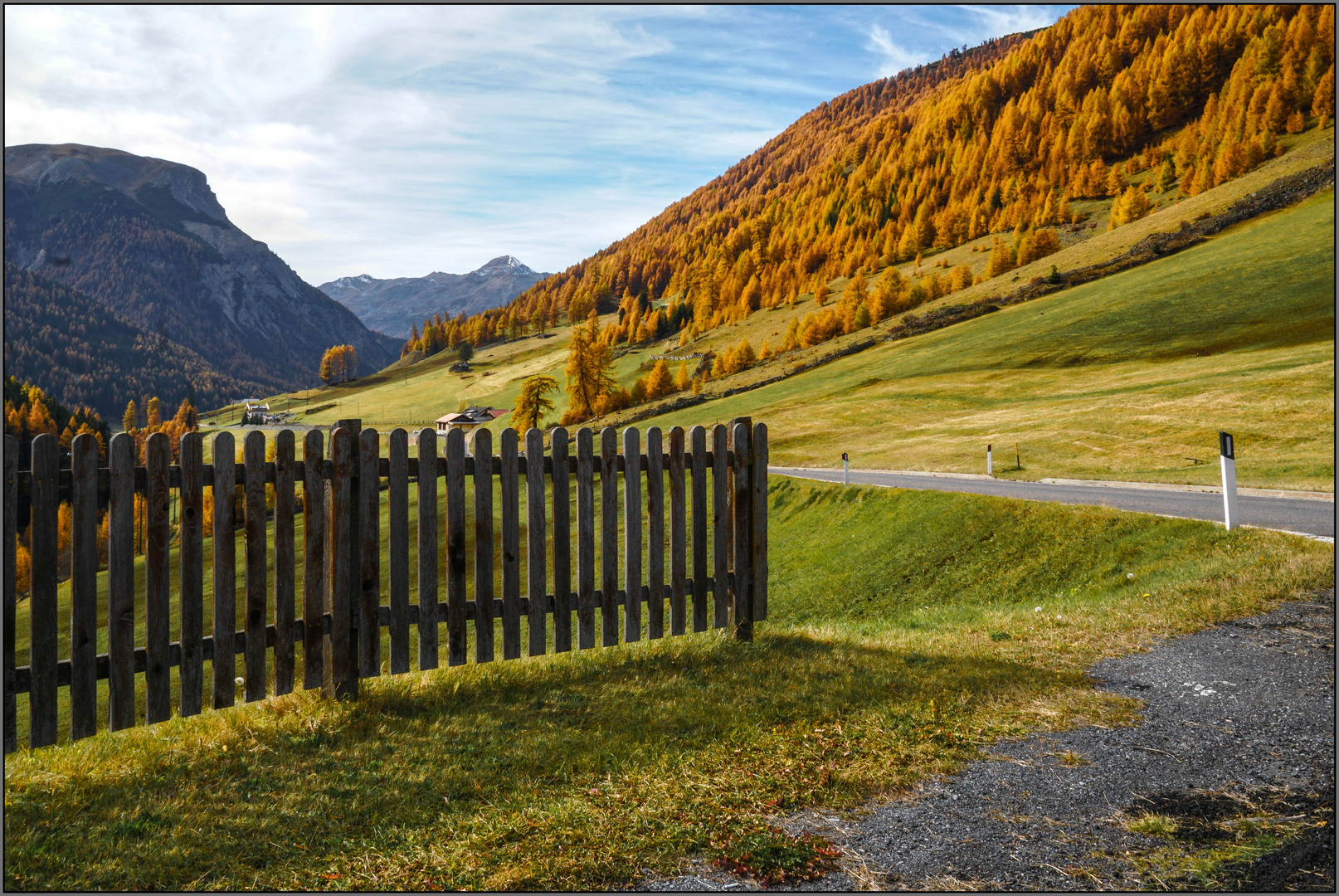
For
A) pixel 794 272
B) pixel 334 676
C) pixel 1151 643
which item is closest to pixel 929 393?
pixel 1151 643

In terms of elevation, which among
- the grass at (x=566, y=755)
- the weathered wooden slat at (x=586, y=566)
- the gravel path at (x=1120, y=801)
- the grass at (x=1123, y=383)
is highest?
the grass at (x=1123, y=383)

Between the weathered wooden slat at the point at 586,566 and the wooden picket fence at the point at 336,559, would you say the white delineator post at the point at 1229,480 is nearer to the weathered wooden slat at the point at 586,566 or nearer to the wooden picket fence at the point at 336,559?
the wooden picket fence at the point at 336,559

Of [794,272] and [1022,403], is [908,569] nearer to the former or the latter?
[1022,403]

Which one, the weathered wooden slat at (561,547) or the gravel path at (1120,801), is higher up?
the weathered wooden slat at (561,547)

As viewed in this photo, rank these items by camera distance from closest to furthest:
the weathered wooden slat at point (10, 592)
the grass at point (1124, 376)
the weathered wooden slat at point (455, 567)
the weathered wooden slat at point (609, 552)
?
the weathered wooden slat at point (10, 592)
the weathered wooden slat at point (455, 567)
the weathered wooden slat at point (609, 552)
the grass at point (1124, 376)

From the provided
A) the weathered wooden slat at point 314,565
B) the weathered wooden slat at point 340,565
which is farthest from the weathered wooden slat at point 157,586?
the weathered wooden slat at point 340,565

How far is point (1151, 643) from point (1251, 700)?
1694mm

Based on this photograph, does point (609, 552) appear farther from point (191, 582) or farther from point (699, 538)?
point (191, 582)

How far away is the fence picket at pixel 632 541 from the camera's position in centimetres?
755

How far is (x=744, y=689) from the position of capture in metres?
6.59

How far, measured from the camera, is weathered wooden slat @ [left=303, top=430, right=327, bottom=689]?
6.19 m

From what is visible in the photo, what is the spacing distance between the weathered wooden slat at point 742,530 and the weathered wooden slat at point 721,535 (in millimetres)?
104

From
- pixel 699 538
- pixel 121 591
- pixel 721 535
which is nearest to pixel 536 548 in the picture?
pixel 699 538

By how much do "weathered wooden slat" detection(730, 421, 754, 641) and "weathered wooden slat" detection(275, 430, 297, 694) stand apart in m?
4.45
